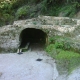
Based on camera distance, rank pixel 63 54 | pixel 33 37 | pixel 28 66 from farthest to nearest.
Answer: pixel 33 37 → pixel 63 54 → pixel 28 66

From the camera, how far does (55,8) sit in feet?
64.4

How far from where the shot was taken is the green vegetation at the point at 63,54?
426 inches

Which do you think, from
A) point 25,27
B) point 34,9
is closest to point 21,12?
point 34,9

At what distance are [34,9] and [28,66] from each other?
9.17m

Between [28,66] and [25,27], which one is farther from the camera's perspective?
[25,27]

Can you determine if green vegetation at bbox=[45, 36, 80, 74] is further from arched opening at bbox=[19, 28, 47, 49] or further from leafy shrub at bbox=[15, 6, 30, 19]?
leafy shrub at bbox=[15, 6, 30, 19]

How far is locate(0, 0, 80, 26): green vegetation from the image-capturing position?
61.2 ft

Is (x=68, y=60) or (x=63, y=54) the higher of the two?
(x=63, y=54)

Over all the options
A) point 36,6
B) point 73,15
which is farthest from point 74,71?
point 36,6

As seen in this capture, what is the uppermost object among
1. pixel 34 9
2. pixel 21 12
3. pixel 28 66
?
pixel 34 9

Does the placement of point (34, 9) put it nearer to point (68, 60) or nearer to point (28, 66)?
point (28, 66)

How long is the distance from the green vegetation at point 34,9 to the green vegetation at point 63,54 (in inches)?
198

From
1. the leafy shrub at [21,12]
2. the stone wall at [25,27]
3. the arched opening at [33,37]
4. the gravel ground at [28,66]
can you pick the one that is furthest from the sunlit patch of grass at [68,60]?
the leafy shrub at [21,12]

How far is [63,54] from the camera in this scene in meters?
12.2
